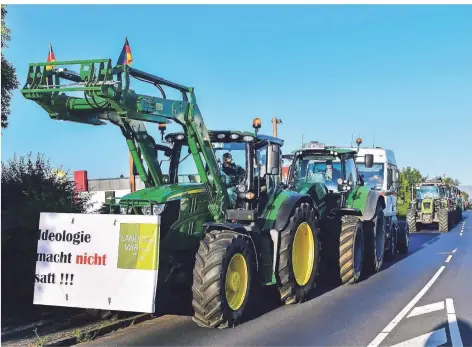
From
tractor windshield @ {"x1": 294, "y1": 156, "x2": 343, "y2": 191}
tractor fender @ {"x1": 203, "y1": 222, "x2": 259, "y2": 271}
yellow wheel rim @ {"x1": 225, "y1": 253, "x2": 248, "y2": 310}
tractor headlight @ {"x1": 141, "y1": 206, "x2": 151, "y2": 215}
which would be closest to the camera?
yellow wheel rim @ {"x1": 225, "y1": 253, "x2": 248, "y2": 310}

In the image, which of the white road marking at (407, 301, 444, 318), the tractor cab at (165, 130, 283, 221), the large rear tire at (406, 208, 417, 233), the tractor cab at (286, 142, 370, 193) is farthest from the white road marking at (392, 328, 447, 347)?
the large rear tire at (406, 208, 417, 233)

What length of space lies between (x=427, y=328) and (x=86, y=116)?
17.6 feet

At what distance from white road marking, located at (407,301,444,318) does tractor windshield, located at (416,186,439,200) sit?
76.4 ft

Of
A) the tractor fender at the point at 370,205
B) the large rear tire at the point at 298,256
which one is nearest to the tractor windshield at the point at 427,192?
the tractor fender at the point at 370,205

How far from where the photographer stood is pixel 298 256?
9.91m

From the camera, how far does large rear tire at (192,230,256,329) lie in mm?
7438

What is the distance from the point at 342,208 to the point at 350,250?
1227 mm

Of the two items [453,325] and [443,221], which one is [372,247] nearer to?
Answer: [453,325]

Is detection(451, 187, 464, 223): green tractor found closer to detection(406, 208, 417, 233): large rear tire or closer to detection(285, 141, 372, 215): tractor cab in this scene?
detection(406, 208, 417, 233): large rear tire

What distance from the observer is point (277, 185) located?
9.88 metres

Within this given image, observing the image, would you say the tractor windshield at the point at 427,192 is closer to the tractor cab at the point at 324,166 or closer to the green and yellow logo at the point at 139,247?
the tractor cab at the point at 324,166

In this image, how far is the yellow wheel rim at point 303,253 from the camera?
9.77 metres

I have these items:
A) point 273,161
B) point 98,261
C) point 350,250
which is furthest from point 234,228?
point 350,250

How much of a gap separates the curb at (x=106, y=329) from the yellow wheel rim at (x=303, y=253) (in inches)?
104
